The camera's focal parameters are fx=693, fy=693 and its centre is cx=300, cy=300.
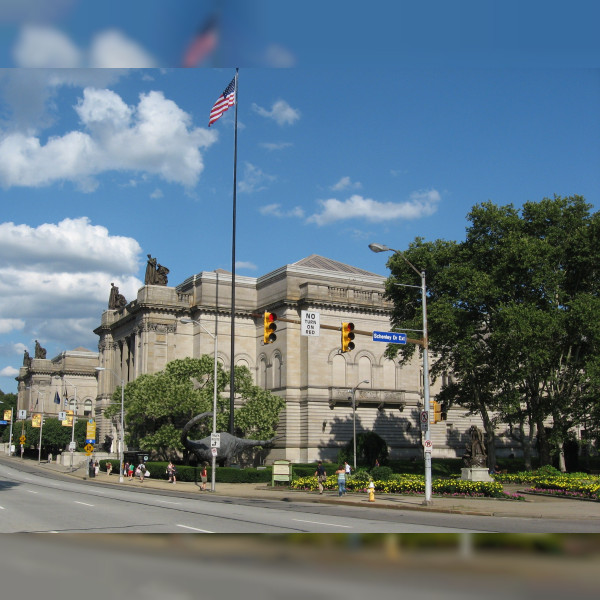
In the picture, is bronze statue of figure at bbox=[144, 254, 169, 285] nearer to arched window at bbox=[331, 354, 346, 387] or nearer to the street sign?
arched window at bbox=[331, 354, 346, 387]

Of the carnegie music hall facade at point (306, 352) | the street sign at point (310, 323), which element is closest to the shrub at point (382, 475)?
the street sign at point (310, 323)

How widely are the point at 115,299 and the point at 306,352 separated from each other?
34.6 metres

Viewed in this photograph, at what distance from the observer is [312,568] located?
4746 millimetres

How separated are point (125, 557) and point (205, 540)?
1.01 metres

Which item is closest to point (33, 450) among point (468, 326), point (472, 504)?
point (468, 326)

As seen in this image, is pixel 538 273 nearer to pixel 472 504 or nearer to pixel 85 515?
pixel 472 504

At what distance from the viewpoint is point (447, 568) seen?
4.70 m

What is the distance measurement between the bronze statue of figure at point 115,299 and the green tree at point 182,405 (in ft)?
92.9

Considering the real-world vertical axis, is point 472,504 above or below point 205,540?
below

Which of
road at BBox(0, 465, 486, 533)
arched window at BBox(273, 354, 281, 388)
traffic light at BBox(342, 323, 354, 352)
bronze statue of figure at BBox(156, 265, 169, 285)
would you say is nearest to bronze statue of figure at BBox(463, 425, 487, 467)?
road at BBox(0, 465, 486, 533)

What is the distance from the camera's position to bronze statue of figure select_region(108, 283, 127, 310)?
93.4 metres

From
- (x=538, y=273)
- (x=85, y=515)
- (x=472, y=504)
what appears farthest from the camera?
(x=538, y=273)

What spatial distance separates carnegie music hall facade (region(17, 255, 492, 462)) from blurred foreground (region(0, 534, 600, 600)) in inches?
2460

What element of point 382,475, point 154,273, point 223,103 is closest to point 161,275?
point 154,273
